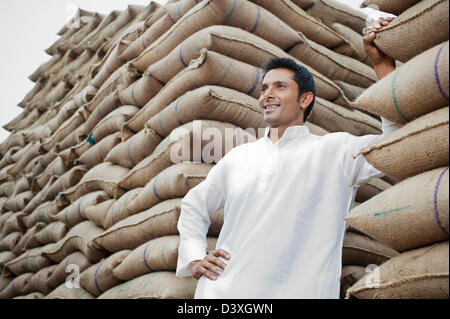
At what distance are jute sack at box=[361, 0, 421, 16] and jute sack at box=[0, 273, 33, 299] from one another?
3265mm

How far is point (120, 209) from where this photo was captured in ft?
8.30

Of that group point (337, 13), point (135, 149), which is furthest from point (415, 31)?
point (337, 13)

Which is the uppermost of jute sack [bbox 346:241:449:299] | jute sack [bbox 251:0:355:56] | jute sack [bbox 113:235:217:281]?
jute sack [bbox 251:0:355:56]

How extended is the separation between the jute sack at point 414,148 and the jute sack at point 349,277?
722 mm

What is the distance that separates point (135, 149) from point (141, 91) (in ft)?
1.53

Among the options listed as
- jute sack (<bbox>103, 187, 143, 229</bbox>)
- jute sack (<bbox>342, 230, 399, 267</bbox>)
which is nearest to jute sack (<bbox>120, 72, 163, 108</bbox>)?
jute sack (<bbox>103, 187, 143, 229</bbox>)

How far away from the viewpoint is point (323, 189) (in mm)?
1351

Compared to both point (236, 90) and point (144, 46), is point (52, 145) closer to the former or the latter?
point (144, 46)

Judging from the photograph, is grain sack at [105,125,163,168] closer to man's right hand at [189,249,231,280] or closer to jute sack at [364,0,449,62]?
man's right hand at [189,249,231,280]

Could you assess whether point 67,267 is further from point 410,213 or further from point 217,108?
point 410,213

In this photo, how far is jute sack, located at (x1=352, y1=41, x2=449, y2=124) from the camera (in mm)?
1090
